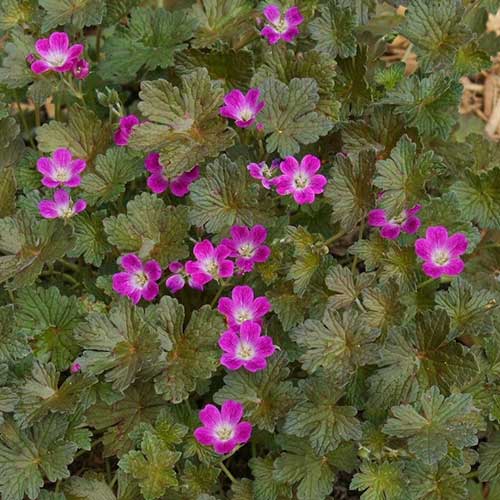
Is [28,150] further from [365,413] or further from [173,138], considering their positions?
[365,413]

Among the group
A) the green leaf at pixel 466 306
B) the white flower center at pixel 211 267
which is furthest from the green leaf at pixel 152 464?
the green leaf at pixel 466 306

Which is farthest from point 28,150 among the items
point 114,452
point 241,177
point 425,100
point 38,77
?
point 425,100

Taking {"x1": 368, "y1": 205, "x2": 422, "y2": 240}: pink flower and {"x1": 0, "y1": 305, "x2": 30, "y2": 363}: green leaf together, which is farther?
{"x1": 368, "y1": 205, "x2": 422, "y2": 240}: pink flower

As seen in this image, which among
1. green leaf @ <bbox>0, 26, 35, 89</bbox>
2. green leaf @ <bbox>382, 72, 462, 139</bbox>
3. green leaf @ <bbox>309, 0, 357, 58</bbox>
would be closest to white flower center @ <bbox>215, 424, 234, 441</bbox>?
green leaf @ <bbox>382, 72, 462, 139</bbox>

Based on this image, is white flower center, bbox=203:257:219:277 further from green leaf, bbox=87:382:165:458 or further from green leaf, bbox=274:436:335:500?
green leaf, bbox=274:436:335:500

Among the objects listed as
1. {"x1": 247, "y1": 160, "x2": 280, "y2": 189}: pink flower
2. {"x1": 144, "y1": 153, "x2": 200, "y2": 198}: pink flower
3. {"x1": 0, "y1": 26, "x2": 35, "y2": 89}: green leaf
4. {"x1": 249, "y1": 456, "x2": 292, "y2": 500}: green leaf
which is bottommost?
{"x1": 249, "y1": 456, "x2": 292, "y2": 500}: green leaf

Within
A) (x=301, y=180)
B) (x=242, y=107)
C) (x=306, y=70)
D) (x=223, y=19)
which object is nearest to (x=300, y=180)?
(x=301, y=180)
